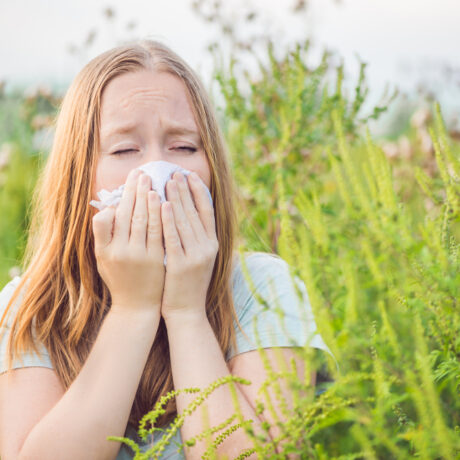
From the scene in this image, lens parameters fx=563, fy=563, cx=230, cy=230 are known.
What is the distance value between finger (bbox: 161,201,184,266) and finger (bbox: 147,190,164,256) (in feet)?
0.04

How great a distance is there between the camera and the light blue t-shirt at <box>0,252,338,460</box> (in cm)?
146

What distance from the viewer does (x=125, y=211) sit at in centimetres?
147

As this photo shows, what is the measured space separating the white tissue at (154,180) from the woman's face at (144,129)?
4 centimetres

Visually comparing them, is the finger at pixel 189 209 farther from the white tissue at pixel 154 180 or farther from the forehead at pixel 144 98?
the forehead at pixel 144 98

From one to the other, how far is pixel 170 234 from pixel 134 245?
0.10 metres

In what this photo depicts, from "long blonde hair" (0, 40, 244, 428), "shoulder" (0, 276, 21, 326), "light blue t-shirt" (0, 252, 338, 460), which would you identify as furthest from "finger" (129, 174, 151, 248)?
"shoulder" (0, 276, 21, 326)

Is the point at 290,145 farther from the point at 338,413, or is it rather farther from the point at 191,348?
the point at 338,413

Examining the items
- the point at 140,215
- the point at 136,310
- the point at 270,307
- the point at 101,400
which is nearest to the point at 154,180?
the point at 140,215

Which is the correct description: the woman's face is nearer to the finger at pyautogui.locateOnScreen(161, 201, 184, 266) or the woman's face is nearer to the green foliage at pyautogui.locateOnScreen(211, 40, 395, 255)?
the finger at pyautogui.locateOnScreen(161, 201, 184, 266)

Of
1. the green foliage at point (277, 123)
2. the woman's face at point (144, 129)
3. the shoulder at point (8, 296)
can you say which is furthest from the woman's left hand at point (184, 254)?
the green foliage at point (277, 123)

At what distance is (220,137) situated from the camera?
1850mm

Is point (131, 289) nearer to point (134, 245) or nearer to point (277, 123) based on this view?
point (134, 245)

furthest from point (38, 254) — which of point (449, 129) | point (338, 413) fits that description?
point (449, 129)

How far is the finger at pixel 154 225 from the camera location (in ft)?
4.80
